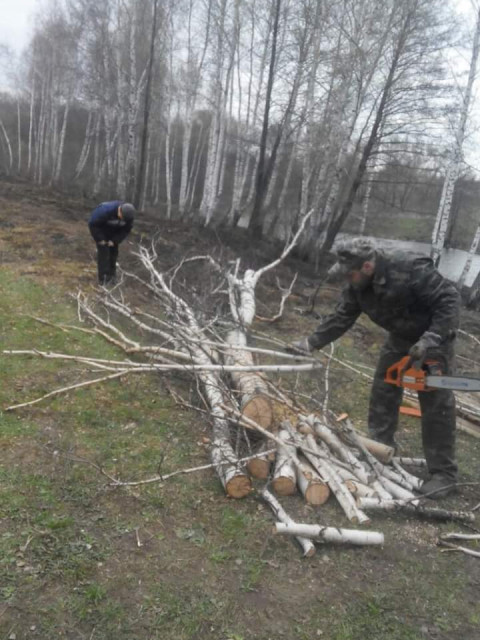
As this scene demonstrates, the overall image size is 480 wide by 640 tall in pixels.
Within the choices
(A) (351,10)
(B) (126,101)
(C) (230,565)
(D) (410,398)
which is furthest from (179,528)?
(B) (126,101)

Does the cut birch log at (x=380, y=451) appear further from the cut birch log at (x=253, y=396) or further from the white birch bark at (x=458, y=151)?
the white birch bark at (x=458, y=151)

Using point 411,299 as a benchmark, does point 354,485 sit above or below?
below

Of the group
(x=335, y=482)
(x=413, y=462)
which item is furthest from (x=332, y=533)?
(x=413, y=462)

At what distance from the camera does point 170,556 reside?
2619mm

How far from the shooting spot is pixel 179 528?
2.84m

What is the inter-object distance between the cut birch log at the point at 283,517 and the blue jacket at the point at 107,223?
475 cm

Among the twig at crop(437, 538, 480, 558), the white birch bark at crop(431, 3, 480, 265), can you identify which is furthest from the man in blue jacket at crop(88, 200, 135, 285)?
the white birch bark at crop(431, 3, 480, 265)

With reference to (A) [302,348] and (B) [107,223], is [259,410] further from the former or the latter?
(B) [107,223]

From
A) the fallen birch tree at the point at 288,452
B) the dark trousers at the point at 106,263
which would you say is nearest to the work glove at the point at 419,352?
the fallen birch tree at the point at 288,452

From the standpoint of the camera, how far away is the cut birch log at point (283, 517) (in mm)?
2752

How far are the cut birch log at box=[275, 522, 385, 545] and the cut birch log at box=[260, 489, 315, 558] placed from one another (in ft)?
0.12

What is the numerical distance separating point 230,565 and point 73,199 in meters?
15.7

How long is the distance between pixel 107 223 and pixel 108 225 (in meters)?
0.03

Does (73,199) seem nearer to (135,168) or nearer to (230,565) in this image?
(135,168)
